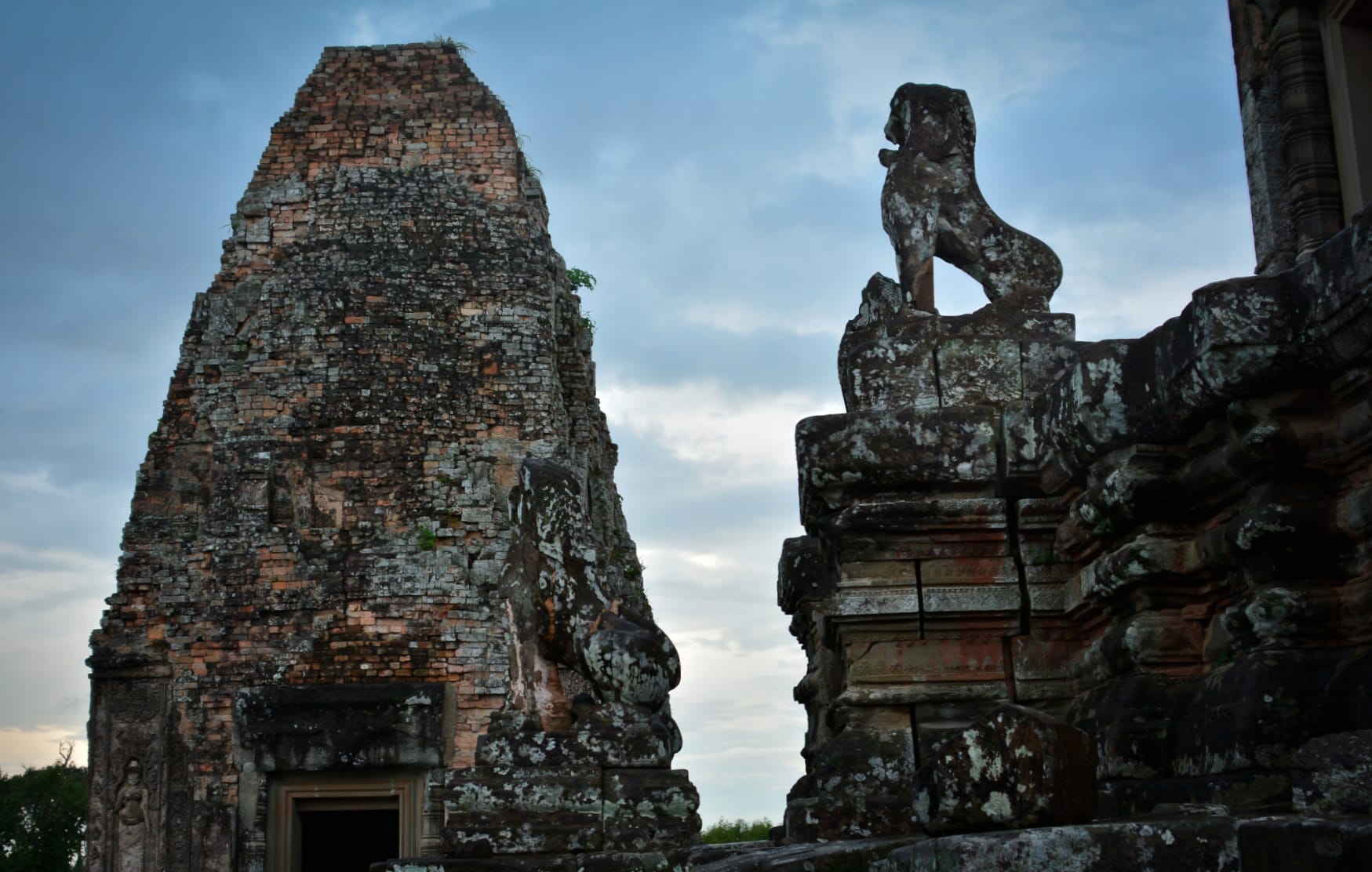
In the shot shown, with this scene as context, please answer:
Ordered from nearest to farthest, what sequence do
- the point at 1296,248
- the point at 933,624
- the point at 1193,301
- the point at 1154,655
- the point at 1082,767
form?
the point at 1082,767
the point at 1193,301
the point at 1154,655
the point at 933,624
the point at 1296,248

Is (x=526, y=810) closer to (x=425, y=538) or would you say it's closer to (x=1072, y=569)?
(x=1072, y=569)

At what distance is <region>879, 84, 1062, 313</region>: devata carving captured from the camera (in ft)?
19.4

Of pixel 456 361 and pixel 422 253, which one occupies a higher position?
pixel 422 253

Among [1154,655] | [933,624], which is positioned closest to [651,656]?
[933,624]

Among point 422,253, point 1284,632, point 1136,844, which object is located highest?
point 422,253

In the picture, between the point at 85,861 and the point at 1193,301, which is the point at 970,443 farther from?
the point at 85,861

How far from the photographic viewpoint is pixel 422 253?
19828 mm

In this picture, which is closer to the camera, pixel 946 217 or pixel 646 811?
pixel 946 217

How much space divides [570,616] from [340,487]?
12.7 metres

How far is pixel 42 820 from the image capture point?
34.0 m

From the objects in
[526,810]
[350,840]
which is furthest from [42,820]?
[526,810]

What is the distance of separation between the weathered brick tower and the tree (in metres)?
15.6

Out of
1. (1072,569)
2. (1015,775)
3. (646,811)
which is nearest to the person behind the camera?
(1015,775)

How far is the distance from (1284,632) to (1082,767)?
0.80 m
